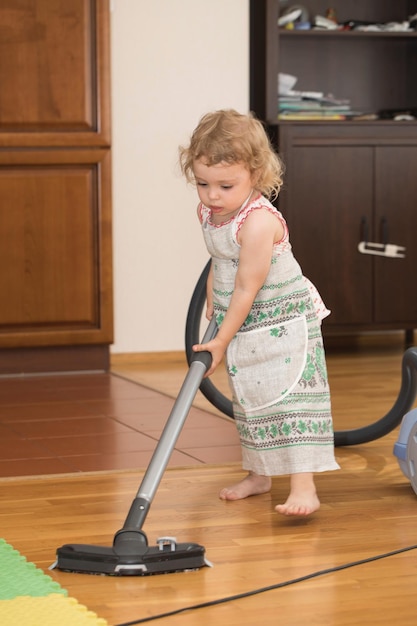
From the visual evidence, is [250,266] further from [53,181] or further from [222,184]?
[53,181]

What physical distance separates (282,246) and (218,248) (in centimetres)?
A: 12

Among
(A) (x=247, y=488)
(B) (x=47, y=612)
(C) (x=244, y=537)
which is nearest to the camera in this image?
(B) (x=47, y=612)

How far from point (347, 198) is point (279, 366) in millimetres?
2366

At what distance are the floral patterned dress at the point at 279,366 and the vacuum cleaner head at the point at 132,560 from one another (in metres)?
0.41

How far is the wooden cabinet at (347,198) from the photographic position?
4242 millimetres

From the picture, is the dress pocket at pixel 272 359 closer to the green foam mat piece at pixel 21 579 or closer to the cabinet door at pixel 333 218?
the green foam mat piece at pixel 21 579

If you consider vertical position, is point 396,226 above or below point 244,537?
above

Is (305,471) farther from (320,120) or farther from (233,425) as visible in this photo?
(320,120)

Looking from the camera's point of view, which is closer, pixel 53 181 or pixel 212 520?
pixel 212 520

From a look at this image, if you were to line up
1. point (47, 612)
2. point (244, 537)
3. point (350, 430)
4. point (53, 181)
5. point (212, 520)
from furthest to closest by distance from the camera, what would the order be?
1. point (53, 181)
2. point (350, 430)
3. point (212, 520)
4. point (244, 537)
5. point (47, 612)

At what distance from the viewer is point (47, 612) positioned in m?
1.49

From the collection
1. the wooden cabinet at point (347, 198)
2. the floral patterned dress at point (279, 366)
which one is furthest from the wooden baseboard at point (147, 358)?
the floral patterned dress at point (279, 366)

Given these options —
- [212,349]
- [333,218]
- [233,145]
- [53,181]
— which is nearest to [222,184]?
[233,145]

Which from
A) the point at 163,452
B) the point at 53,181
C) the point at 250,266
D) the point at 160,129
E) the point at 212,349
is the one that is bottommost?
the point at 163,452
